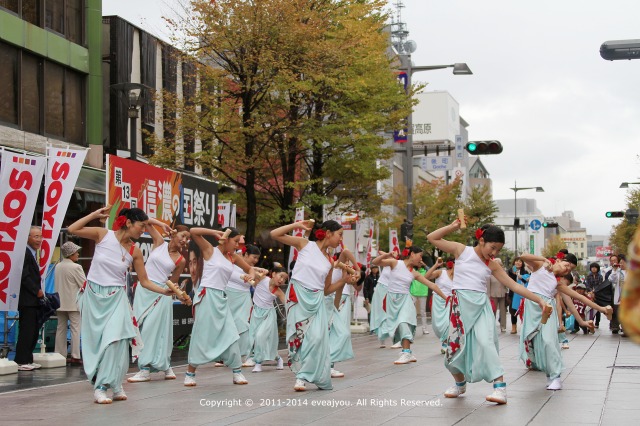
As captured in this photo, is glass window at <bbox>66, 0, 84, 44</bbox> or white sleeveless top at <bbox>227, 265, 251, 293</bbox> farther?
glass window at <bbox>66, 0, 84, 44</bbox>

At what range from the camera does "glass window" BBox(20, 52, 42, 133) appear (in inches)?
968

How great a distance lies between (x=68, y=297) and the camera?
610 inches

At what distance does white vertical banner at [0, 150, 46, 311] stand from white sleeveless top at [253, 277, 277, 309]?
3.44 metres

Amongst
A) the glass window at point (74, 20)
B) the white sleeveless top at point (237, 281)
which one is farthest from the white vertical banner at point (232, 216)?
the white sleeveless top at point (237, 281)

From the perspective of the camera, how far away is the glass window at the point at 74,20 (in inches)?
1062

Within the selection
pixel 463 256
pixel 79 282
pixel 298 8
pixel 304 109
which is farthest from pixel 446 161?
pixel 463 256

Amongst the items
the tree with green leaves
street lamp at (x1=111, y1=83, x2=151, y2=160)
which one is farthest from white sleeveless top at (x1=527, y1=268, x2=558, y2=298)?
the tree with green leaves

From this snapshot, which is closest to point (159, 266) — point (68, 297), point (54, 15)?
point (68, 297)

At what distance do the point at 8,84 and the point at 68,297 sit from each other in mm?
10080

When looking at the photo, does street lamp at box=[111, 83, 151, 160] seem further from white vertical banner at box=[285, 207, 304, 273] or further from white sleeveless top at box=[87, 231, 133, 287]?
white sleeveless top at box=[87, 231, 133, 287]

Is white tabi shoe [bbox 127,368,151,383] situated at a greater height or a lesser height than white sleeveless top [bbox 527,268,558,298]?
lesser

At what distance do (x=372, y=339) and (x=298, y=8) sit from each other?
25.9ft

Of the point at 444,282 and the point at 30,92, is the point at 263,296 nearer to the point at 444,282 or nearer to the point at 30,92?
the point at 444,282

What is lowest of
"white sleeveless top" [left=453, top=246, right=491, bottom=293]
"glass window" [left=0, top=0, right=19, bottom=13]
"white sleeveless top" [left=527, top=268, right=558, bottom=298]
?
"white sleeveless top" [left=527, top=268, right=558, bottom=298]
